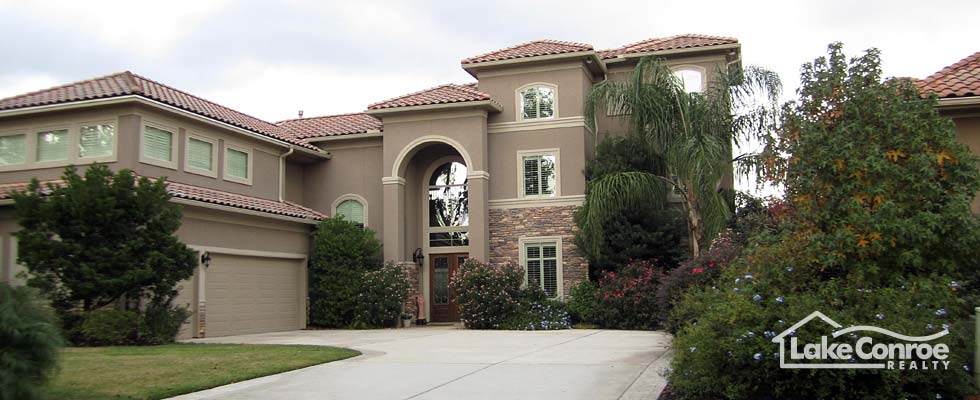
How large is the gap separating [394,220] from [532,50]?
21.2 feet

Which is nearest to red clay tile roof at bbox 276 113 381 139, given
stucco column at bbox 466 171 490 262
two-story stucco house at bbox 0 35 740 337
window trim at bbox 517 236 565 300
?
two-story stucco house at bbox 0 35 740 337

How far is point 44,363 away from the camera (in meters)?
7.26

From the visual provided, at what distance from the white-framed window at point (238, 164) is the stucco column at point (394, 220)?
3.85 metres

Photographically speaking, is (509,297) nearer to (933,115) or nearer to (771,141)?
(771,141)

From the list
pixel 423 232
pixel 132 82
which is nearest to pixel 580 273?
pixel 423 232

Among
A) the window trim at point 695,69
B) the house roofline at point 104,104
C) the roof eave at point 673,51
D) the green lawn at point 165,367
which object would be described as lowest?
the green lawn at point 165,367

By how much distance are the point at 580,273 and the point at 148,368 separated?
1340cm

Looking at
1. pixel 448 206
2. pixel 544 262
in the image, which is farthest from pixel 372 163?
pixel 544 262

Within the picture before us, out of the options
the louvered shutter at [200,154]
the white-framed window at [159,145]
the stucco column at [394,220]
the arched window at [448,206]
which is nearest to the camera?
the white-framed window at [159,145]

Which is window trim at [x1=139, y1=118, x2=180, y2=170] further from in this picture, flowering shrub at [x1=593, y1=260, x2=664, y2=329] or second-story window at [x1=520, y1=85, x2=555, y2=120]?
flowering shrub at [x1=593, y1=260, x2=664, y2=329]

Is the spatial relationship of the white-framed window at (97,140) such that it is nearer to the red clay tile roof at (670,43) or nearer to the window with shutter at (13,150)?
the window with shutter at (13,150)

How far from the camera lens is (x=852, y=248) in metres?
8.62
